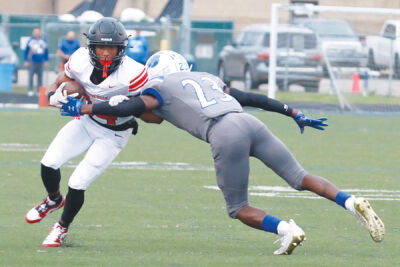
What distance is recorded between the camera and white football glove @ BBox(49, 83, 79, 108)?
622cm

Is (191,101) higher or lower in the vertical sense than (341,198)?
higher

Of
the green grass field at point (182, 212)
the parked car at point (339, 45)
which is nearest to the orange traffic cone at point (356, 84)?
the parked car at point (339, 45)

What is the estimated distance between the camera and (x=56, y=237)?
21.3ft

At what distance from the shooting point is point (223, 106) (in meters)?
6.07

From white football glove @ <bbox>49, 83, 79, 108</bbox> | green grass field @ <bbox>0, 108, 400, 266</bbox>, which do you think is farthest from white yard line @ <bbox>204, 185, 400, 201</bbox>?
white football glove @ <bbox>49, 83, 79, 108</bbox>

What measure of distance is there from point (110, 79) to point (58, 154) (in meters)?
0.61

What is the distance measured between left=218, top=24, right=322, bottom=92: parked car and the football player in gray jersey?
562 inches

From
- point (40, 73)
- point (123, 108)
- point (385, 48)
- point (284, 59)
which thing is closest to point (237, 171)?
point (123, 108)

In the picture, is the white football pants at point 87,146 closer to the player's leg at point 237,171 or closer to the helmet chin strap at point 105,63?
the helmet chin strap at point 105,63

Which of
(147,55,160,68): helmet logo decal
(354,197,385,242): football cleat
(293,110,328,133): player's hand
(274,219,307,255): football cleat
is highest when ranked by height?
(147,55,160,68): helmet logo decal

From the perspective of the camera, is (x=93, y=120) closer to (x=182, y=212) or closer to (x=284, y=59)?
(x=182, y=212)

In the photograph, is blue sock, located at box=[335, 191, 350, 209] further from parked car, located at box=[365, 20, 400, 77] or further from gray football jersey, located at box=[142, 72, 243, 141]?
parked car, located at box=[365, 20, 400, 77]

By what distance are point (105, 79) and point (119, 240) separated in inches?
43.4

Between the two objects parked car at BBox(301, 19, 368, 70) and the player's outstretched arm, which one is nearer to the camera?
the player's outstretched arm
